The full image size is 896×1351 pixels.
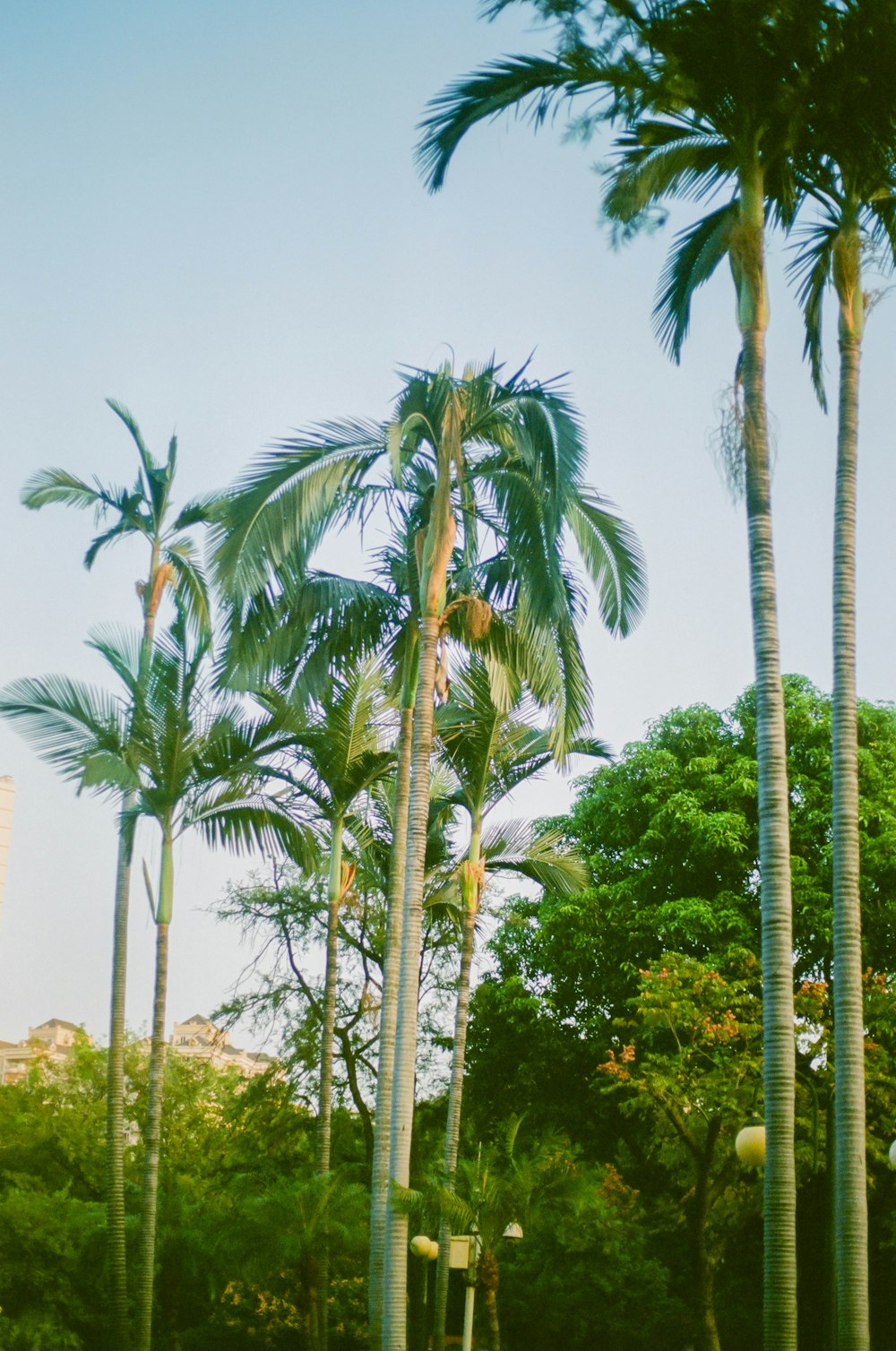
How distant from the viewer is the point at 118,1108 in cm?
1555

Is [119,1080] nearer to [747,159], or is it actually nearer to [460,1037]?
[460,1037]

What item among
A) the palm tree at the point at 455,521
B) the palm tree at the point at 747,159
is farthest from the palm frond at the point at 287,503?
the palm tree at the point at 747,159

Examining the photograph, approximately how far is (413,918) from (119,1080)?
231 inches

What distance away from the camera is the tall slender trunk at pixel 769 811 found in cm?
800

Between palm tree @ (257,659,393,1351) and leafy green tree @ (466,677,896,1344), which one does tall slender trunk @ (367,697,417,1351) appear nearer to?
palm tree @ (257,659,393,1351)

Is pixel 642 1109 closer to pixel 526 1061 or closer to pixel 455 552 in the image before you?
pixel 526 1061

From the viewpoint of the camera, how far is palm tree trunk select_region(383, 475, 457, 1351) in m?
10.9

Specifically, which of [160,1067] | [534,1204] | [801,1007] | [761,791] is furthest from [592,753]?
[761,791]

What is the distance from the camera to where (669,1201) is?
22031mm

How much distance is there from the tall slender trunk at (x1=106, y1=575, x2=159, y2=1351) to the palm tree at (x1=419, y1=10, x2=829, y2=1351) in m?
8.18

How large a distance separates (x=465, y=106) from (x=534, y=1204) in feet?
40.8

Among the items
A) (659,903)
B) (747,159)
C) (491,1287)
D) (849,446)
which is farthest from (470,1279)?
(747,159)

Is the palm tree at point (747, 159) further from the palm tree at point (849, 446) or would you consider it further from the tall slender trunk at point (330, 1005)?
the tall slender trunk at point (330, 1005)

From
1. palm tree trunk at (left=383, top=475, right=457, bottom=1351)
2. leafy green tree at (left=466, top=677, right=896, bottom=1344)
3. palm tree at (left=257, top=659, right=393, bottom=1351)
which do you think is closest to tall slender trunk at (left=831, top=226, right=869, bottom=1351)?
palm tree trunk at (left=383, top=475, right=457, bottom=1351)
